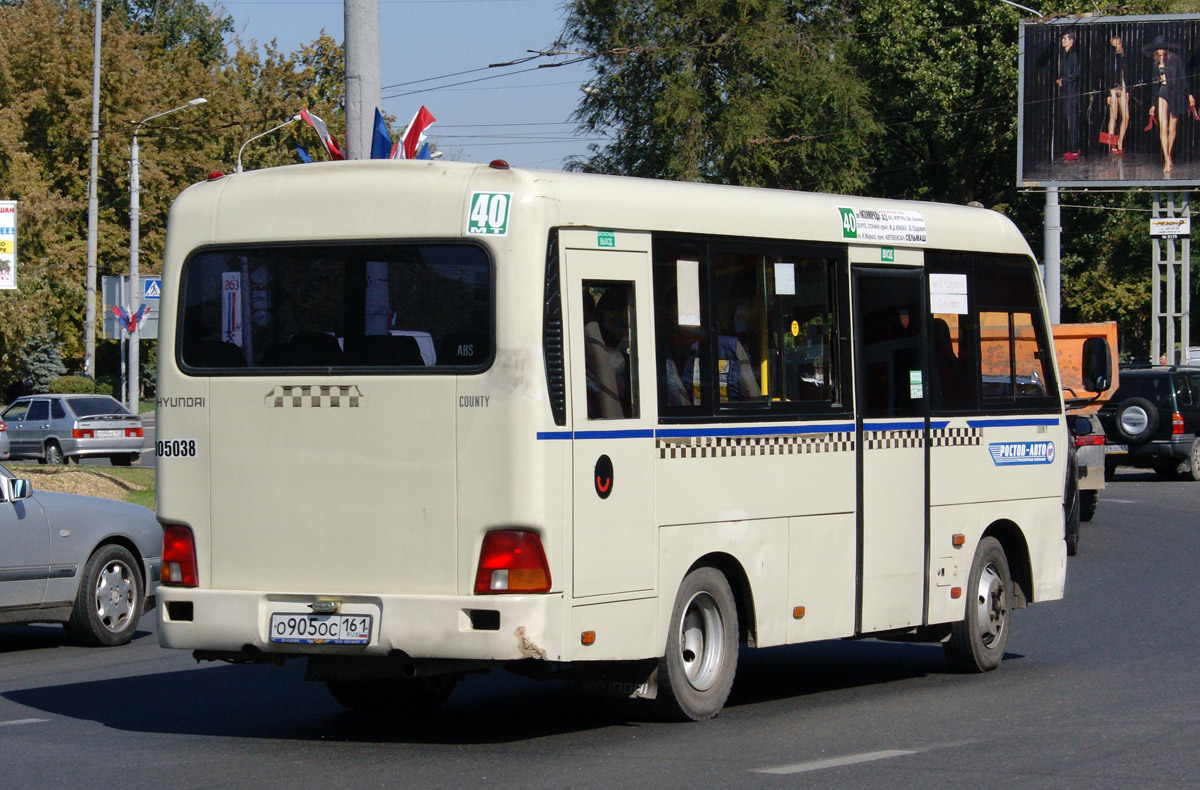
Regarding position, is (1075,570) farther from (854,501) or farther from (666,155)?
(666,155)

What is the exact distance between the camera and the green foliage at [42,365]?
62.4 metres

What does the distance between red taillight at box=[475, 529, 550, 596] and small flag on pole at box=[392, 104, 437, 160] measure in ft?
18.3

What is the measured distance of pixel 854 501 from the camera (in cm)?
1005

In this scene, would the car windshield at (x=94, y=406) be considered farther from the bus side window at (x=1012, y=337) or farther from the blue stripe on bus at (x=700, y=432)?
the blue stripe on bus at (x=700, y=432)

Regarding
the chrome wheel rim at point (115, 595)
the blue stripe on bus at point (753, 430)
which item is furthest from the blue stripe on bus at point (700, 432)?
the chrome wheel rim at point (115, 595)

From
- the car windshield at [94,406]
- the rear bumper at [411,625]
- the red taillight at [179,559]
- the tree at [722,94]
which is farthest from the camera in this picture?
the tree at [722,94]

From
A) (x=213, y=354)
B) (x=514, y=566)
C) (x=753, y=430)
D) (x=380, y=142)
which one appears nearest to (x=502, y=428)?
(x=514, y=566)

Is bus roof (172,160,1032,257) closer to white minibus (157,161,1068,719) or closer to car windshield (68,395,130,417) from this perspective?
white minibus (157,161,1068,719)

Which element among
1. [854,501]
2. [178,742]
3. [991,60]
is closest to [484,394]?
[178,742]

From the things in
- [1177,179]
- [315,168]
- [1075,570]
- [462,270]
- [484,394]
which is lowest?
[1075,570]

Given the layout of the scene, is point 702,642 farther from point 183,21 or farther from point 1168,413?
point 183,21

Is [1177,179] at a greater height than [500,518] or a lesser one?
greater

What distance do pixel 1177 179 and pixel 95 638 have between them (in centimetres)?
3803

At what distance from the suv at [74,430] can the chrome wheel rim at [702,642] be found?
30626 millimetres
